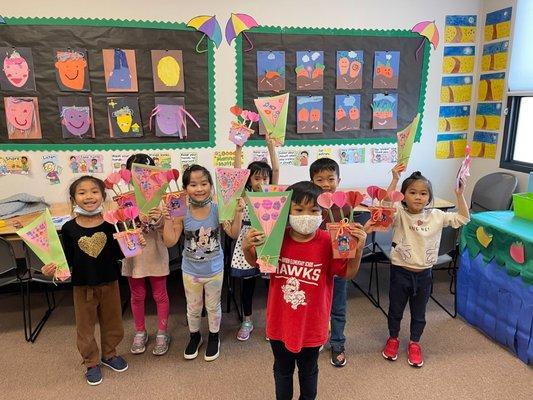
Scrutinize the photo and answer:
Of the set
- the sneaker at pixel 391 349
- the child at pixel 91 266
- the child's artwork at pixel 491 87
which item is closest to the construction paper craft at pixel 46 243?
the child at pixel 91 266

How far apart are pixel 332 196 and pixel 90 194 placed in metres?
1.27

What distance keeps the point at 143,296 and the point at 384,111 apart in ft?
8.88

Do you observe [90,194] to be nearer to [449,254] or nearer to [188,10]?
[188,10]

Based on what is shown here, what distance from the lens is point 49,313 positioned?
299 cm

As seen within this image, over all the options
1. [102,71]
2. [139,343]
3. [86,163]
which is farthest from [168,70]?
[139,343]

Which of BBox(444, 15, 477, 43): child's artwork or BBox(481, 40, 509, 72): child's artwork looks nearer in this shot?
BBox(481, 40, 509, 72): child's artwork

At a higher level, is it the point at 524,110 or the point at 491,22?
the point at 491,22

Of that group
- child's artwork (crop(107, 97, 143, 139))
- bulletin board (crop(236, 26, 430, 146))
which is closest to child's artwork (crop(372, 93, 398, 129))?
bulletin board (crop(236, 26, 430, 146))

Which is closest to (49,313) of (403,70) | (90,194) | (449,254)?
(90,194)

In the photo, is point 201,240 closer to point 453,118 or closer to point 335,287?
point 335,287

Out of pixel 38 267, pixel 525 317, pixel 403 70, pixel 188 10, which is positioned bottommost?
pixel 525 317

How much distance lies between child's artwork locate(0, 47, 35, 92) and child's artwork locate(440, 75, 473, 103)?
12.0ft

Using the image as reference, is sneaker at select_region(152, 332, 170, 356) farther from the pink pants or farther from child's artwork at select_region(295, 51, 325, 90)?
child's artwork at select_region(295, 51, 325, 90)

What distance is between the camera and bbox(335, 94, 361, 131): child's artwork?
12.0 ft
